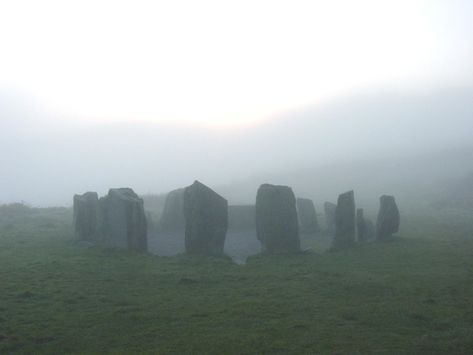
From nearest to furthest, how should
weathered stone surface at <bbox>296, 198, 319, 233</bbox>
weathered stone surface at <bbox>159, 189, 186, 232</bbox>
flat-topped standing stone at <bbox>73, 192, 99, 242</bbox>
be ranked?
flat-topped standing stone at <bbox>73, 192, 99, 242</bbox> < weathered stone surface at <bbox>296, 198, 319, 233</bbox> < weathered stone surface at <bbox>159, 189, 186, 232</bbox>

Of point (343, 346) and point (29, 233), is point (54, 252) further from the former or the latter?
point (343, 346)

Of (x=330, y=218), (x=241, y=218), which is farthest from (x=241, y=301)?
(x=241, y=218)

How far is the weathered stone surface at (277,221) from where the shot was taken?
3033 cm

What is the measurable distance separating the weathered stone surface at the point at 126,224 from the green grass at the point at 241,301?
57.8 inches

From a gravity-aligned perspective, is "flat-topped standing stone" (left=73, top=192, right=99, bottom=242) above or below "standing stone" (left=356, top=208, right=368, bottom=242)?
above

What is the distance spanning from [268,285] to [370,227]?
15.4 metres

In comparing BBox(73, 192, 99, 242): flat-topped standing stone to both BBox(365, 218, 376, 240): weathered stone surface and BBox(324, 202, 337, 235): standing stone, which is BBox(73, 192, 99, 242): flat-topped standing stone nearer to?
BBox(324, 202, 337, 235): standing stone

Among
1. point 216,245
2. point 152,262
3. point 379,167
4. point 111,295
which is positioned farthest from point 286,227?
point 379,167

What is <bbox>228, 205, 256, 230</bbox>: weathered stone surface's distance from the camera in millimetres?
41906

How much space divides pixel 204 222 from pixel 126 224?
14.2 feet

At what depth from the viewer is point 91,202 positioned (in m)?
35.1

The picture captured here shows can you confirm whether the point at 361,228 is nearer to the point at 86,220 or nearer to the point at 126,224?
the point at 126,224

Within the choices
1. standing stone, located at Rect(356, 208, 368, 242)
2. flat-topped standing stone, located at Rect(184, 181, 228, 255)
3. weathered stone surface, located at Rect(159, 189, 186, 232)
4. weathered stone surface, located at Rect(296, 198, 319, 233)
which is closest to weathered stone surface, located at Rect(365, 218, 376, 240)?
standing stone, located at Rect(356, 208, 368, 242)

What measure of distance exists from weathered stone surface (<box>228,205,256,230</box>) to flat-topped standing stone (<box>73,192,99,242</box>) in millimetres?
10625
